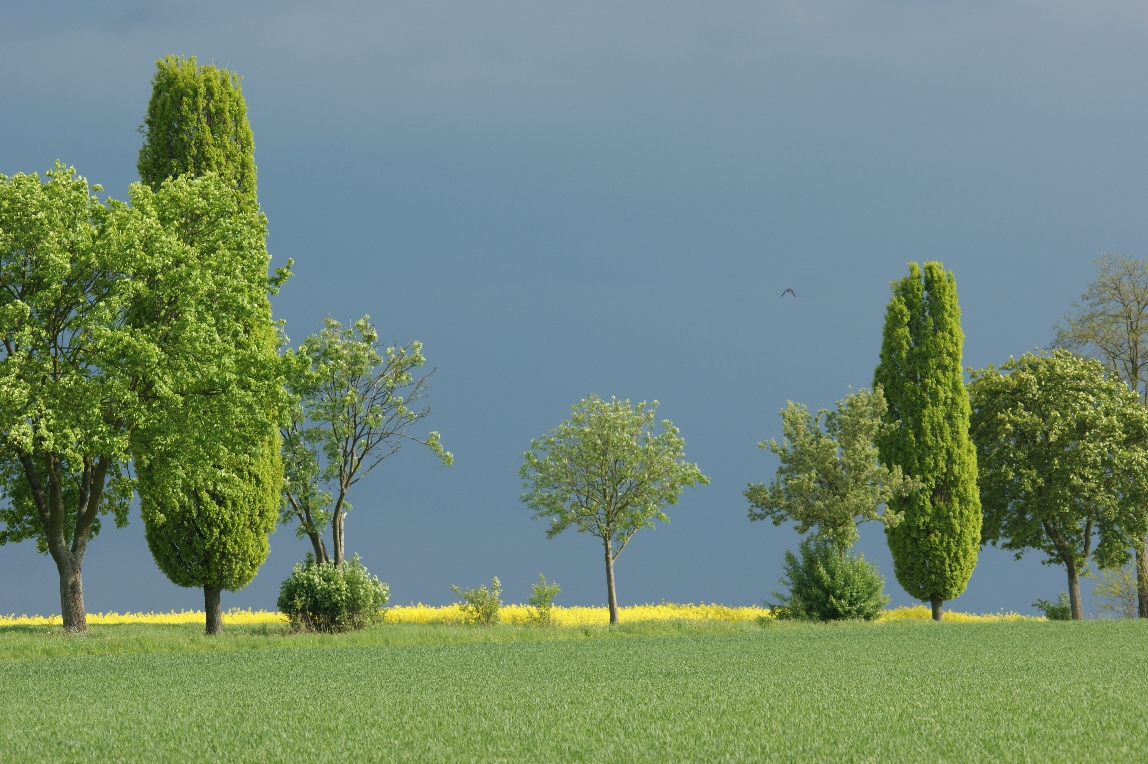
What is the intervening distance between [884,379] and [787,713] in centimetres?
2558

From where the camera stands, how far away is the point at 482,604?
27016 millimetres

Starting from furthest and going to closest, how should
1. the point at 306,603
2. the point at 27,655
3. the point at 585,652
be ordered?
the point at 306,603
the point at 27,655
the point at 585,652

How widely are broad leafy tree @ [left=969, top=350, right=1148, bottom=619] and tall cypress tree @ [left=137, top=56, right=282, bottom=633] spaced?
82.3 feet

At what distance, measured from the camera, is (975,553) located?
31.2m

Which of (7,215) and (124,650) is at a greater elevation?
(7,215)

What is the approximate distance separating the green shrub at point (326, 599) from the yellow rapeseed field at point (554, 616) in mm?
4795

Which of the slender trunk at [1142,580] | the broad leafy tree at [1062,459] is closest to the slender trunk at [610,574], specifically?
the broad leafy tree at [1062,459]

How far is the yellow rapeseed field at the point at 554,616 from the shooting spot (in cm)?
2939

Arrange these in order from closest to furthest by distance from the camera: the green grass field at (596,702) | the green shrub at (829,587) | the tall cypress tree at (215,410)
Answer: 1. the green grass field at (596,702)
2. the tall cypress tree at (215,410)
3. the green shrub at (829,587)

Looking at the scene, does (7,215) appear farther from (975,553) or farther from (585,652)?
(975,553)

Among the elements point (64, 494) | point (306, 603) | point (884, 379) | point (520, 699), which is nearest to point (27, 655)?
point (306, 603)

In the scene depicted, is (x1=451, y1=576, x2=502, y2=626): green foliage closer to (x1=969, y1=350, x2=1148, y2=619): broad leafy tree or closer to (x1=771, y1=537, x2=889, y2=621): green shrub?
(x1=771, y1=537, x2=889, y2=621): green shrub

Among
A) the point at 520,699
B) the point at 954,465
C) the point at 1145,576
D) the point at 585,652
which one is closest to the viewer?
the point at 520,699

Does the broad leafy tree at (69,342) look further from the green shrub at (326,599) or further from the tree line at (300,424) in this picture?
the green shrub at (326,599)
